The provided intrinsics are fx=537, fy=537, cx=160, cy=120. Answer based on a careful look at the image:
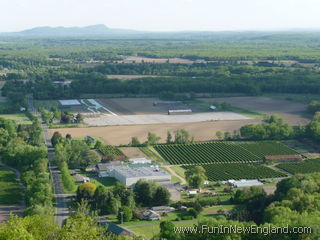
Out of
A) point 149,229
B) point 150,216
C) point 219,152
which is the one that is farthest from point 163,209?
point 219,152

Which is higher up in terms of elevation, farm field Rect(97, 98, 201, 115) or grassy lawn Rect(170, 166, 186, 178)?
farm field Rect(97, 98, 201, 115)

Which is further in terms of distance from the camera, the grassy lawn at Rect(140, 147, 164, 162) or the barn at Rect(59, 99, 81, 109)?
the barn at Rect(59, 99, 81, 109)

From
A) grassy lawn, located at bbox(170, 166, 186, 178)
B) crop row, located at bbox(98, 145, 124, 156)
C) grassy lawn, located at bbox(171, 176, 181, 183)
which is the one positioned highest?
crop row, located at bbox(98, 145, 124, 156)

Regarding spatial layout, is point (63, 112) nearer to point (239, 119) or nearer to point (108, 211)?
point (239, 119)

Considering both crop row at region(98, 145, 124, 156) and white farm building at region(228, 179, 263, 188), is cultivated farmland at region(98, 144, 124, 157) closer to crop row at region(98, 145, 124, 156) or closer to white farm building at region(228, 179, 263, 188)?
crop row at region(98, 145, 124, 156)

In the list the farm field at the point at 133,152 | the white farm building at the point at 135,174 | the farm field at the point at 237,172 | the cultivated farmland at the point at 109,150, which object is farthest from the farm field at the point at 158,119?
the white farm building at the point at 135,174

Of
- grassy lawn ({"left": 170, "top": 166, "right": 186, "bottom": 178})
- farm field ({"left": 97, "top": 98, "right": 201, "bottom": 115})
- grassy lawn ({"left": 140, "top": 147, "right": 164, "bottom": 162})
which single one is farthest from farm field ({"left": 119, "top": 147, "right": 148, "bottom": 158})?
farm field ({"left": 97, "top": 98, "right": 201, "bottom": 115})
